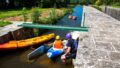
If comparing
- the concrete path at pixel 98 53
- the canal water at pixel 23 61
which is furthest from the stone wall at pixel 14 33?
the concrete path at pixel 98 53

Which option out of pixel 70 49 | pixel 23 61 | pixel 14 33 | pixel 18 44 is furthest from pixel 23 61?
pixel 14 33

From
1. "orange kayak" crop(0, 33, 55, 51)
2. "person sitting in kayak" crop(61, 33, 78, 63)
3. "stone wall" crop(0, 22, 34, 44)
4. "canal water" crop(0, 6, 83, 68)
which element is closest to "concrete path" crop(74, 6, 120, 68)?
"person sitting in kayak" crop(61, 33, 78, 63)

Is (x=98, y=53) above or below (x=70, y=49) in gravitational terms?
above

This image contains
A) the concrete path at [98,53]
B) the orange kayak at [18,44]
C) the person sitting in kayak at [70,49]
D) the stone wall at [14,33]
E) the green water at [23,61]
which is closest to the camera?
the concrete path at [98,53]

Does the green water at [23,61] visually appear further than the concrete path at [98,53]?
Yes

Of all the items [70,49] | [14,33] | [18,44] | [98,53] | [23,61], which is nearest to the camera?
[98,53]

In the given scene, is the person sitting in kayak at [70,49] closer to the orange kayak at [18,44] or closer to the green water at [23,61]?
the green water at [23,61]

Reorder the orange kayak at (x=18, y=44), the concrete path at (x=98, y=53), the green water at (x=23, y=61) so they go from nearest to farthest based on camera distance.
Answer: the concrete path at (x=98, y=53)
the green water at (x=23, y=61)
the orange kayak at (x=18, y=44)

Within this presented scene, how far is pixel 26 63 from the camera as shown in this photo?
41.1 feet

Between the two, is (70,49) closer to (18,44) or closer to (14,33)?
(18,44)

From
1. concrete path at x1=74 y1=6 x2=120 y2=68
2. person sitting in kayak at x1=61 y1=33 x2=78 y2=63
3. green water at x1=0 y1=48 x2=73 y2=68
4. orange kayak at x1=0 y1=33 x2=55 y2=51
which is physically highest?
concrete path at x1=74 y1=6 x2=120 y2=68

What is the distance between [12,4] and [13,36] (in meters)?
23.2

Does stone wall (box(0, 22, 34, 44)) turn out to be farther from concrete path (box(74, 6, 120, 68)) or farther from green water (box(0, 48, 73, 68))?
concrete path (box(74, 6, 120, 68))

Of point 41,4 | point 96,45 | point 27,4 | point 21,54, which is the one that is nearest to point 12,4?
point 27,4
